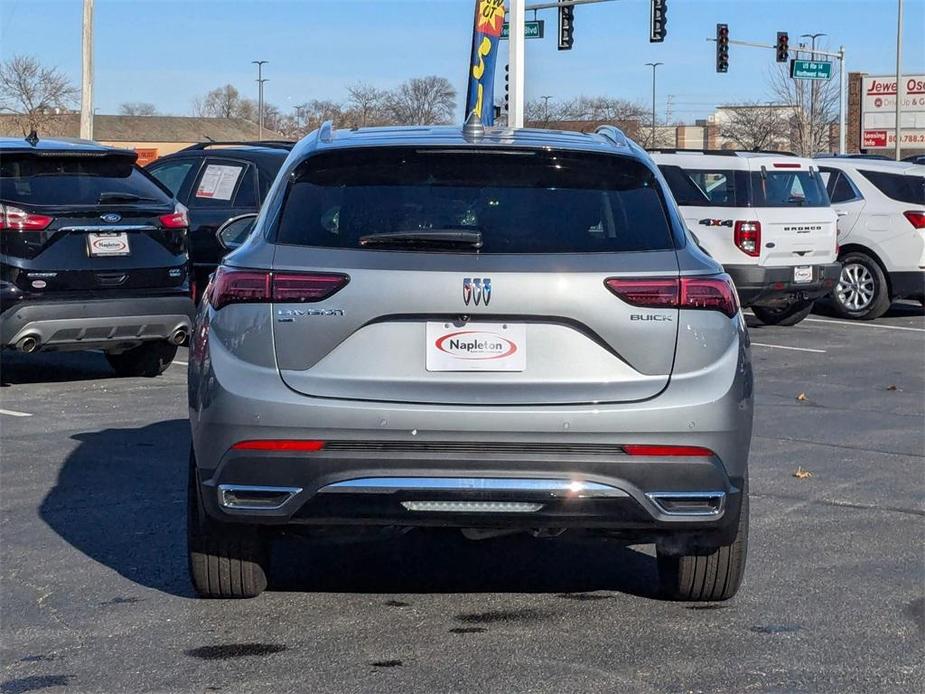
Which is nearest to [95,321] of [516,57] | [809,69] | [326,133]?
[326,133]

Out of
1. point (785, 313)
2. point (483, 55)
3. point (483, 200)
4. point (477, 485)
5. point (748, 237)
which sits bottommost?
point (785, 313)

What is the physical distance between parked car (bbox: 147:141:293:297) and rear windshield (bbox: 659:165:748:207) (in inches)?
185

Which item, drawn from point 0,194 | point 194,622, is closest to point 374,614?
point 194,622

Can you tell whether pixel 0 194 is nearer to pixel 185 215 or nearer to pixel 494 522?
pixel 185 215

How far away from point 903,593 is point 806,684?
1.24m

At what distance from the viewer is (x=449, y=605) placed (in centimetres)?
527

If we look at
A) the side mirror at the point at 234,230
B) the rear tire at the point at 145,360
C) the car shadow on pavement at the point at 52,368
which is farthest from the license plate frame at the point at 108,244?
the side mirror at the point at 234,230

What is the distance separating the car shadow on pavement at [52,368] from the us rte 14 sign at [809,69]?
3427cm

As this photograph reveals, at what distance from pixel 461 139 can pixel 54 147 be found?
5.96 m

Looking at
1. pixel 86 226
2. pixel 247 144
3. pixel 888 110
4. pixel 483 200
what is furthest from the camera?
pixel 888 110

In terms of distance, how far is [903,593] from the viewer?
5504 mm

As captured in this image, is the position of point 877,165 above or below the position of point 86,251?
above

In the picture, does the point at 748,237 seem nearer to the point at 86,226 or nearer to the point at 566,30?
the point at 86,226

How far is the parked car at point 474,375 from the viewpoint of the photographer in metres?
4.49
